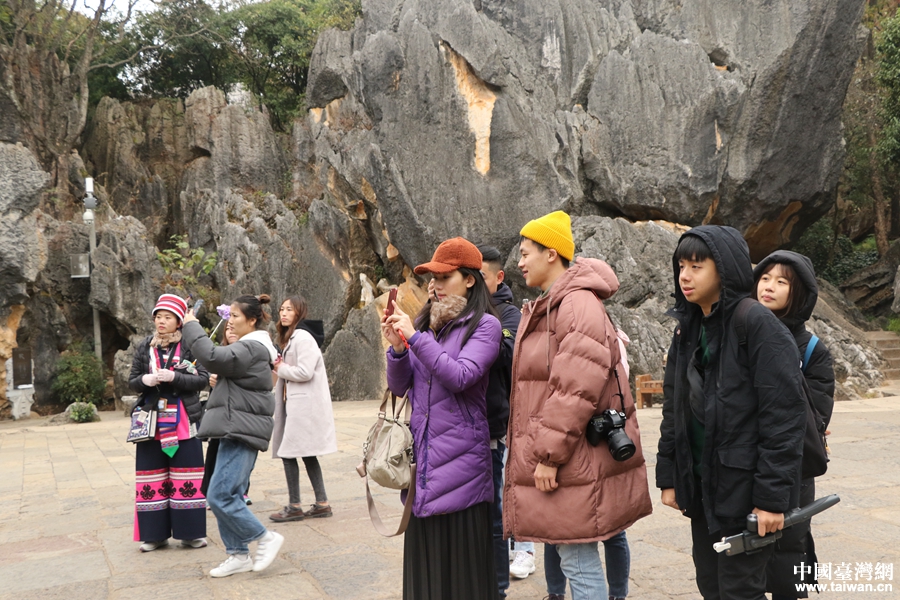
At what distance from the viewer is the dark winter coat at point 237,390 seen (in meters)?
4.19

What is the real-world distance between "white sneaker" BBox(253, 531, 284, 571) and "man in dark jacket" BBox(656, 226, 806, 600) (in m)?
2.52

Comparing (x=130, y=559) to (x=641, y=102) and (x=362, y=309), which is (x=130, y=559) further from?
(x=641, y=102)

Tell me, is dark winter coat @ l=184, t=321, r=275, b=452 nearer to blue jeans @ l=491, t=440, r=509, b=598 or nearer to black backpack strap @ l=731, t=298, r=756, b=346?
blue jeans @ l=491, t=440, r=509, b=598

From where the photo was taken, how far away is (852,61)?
1678 cm

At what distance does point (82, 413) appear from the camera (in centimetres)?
1553

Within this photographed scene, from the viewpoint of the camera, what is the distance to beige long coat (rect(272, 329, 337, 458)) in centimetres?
542

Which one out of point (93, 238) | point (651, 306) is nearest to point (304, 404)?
point (651, 306)

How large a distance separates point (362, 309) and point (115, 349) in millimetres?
9141

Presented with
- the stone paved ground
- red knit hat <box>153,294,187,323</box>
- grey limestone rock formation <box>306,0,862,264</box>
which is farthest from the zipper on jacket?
grey limestone rock formation <box>306,0,862,264</box>

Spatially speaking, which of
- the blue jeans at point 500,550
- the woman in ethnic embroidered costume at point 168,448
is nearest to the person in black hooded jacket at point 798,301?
the blue jeans at point 500,550

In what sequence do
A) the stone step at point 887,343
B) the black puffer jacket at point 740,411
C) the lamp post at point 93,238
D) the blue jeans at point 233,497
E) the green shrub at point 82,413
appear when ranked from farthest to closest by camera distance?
1. the lamp post at point 93,238
2. the stone step at point 887,343
3. the green shrub at point 82,413
4. the blue jeans at point 233,497
5. the black puffer jacket at point 740,411

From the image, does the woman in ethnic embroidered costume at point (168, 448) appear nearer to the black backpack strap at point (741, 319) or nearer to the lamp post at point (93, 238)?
the black backpack strap at point (741, 319)

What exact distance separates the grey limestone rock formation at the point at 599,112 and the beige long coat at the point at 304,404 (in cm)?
1161

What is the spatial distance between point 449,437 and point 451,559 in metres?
0.50
